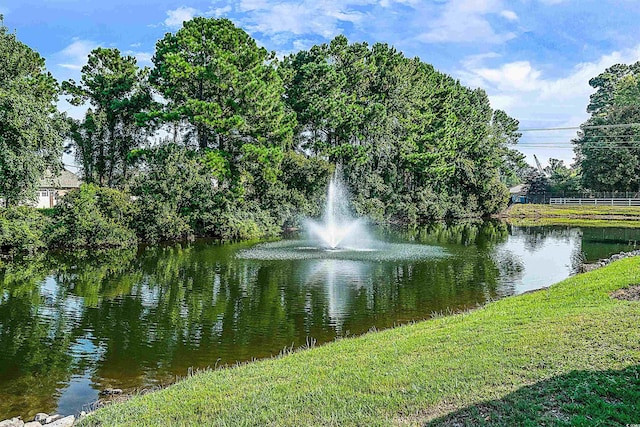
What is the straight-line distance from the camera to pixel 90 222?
30.2 meters

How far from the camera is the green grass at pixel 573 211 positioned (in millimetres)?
59259

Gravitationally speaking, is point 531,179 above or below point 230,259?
above

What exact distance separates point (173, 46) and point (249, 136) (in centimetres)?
888

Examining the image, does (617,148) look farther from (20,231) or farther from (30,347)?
(30,347)

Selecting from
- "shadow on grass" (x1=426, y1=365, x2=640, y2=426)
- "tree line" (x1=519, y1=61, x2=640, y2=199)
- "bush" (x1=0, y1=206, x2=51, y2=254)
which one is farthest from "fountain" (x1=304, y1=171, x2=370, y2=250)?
"tree line" (x1=519, y1=61, x2=640, y2=199)

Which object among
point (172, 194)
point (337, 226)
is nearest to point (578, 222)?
point (337, 226)

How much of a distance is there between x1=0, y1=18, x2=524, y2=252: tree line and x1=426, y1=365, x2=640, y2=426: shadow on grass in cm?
2705

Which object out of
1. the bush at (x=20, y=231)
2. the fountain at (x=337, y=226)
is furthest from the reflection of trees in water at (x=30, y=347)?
the fountain at (x=337, y=226)

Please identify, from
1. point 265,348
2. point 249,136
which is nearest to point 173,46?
point 249,136

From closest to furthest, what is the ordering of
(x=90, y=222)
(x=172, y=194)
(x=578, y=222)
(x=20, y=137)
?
(x=20, y=137) < (x=90, y=222) < (x=172, y=194) < (x=578, y=222)

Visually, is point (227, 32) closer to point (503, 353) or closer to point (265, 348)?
point (265, 348)

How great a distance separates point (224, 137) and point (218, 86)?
4419 millimetres

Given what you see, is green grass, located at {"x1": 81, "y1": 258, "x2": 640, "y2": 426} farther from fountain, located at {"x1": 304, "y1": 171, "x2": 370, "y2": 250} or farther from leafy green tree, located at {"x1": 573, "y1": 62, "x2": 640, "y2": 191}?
leafy green tree, located at {"x1": 573, "y1": 62, "x2": 640, "y2": 191}

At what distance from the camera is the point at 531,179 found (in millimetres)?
92750
